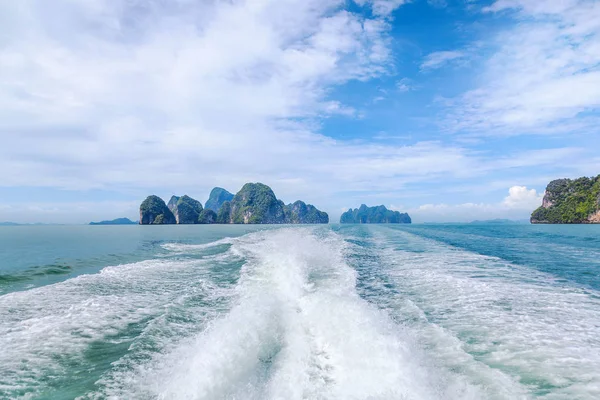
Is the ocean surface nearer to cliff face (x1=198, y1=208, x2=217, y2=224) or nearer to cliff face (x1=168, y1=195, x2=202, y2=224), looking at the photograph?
cliff face (x1=168, y1=195, x2=202, y2=224)

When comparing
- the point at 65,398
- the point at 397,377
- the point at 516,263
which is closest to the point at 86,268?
the point at 65,398

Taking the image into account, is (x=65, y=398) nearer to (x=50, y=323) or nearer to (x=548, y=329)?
(x=50, y=323)

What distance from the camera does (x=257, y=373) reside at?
4.37 m

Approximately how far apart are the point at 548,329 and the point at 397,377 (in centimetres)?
378

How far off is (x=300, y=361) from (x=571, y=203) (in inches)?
5146

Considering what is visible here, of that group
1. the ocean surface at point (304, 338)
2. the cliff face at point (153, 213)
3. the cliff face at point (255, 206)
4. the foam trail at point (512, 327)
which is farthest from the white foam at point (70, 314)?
the cliff face at point (255, 206)

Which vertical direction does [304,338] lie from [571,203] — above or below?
below

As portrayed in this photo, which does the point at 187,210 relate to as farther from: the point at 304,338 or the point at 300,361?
the point at 300,361

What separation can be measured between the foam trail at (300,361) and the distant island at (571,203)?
11544 centimetres

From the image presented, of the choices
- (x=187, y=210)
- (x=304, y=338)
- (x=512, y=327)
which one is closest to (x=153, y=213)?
(x=187, y=210)

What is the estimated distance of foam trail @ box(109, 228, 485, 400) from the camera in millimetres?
3836

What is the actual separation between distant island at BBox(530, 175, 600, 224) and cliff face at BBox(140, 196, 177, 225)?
498ft

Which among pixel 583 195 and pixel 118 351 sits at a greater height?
pixel 583 195

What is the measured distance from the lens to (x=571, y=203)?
331 ft
